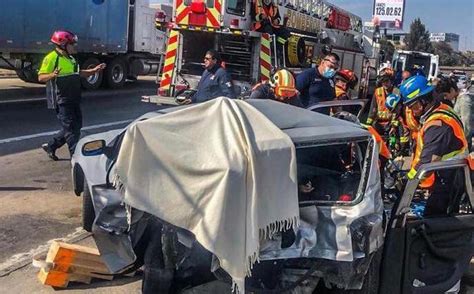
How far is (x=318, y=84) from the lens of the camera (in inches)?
274

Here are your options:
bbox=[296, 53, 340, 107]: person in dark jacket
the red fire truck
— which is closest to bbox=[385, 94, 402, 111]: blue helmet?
bbox=[296, 53, 340, 107]: person in dark jacket

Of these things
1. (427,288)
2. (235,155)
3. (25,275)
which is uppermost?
(235,155)

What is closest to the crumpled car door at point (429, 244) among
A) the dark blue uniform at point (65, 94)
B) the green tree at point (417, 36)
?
the dark blue uniform at point (65, 94)

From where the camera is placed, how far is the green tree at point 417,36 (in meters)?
85.3

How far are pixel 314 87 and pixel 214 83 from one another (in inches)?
57.9

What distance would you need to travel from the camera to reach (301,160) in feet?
12.7

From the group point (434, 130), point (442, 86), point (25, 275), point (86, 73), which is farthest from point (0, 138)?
point (434, 130)

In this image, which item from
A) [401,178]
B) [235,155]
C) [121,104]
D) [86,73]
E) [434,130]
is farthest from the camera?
[121,104]

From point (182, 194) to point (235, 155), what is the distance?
0.33 meters

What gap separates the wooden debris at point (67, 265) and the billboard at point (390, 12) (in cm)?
4719

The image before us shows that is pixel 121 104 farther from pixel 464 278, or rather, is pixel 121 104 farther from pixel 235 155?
pixel 235 155

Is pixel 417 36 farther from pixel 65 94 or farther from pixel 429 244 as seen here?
pixel 429 244

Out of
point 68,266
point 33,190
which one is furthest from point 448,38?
point 68,266

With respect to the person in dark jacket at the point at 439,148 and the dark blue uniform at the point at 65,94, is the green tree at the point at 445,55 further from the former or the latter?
the person in dark jacket at the point at 439,148
